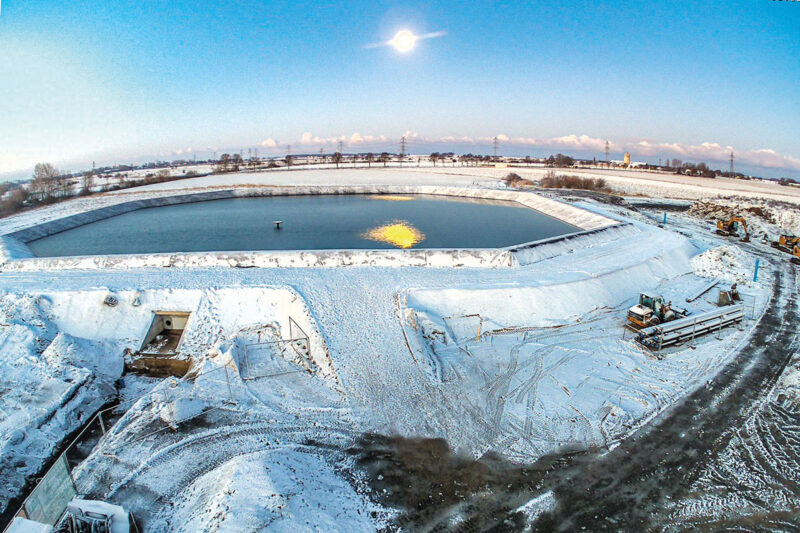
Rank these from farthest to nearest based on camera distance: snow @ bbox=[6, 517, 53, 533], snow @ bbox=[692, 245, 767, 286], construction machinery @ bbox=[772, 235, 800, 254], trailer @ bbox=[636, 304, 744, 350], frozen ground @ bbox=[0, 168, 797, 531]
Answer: construction machinery @ bbox=[772, 235, 800, 254] → snow @ bbox=[692, 245, 767, 286] → trailer @ bbox=[636, 304, 744, 350] → frozen ground @ bbox=[0, 168, 797, 531] → snow @ bbox=[6, 517, 53, 533]

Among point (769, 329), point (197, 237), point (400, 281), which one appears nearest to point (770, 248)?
point (769, 329)

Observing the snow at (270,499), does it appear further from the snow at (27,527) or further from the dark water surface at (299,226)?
the dark water surface at (299,226)

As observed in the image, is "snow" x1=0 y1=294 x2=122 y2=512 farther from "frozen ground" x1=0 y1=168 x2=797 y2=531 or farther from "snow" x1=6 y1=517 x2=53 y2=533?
"snow" x1=6 y1=517 x2=53 y2=533

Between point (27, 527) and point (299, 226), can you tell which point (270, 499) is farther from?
point (299, 226)

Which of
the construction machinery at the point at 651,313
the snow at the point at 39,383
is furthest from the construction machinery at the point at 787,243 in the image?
the snow at the point at 39,383

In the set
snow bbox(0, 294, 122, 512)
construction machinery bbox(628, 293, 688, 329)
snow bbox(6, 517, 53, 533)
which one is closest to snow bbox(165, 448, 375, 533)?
snow bbox(6, 517, 53, 533)

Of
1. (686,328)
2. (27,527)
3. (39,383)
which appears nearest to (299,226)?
(39,383)

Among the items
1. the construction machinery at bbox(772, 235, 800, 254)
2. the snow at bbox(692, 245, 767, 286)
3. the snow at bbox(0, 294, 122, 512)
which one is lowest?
the snow at bbox(0, 294, 122, 512)

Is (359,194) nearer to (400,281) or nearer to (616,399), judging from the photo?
(400,281)
